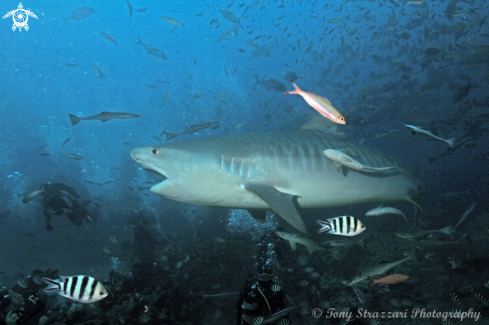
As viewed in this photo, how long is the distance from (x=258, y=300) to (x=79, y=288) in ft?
9.00

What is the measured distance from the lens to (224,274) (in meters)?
8.01

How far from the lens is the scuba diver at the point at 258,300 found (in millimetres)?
4059

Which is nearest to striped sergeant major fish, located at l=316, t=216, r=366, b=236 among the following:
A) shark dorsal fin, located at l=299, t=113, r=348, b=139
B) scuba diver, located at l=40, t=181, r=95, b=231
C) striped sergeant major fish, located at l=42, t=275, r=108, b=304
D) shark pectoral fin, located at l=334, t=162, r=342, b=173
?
shark pectoral fin, located at l=334, t=162, r=342, b=173

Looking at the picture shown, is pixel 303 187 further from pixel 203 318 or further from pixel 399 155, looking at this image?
pixel 399 155

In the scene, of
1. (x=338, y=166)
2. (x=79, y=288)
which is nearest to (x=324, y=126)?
(x=338, y=166)

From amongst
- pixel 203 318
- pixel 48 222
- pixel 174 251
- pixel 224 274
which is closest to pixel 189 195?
pixel 203 318

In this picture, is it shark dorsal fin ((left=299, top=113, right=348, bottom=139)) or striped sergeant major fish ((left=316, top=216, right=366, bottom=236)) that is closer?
striped sergeant major fish ((left=316, top=216, right=366, bottom=236))

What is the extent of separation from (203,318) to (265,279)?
111 inches

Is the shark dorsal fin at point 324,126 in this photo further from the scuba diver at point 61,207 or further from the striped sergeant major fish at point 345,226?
the scuba diver at point 61,207

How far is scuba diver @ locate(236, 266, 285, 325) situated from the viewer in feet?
13.3

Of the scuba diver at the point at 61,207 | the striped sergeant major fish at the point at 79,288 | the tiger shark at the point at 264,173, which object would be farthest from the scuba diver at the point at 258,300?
the scuba diver at the point at 61,207

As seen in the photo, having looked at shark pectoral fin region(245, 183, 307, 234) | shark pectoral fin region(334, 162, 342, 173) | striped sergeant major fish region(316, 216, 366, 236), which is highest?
shark pectoral fin region(334, 162, 342, 173)

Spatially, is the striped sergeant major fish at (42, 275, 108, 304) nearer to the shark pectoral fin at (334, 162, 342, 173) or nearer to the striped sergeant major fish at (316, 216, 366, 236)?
the striped sergeant major fish at (316, 216, 366, 236)

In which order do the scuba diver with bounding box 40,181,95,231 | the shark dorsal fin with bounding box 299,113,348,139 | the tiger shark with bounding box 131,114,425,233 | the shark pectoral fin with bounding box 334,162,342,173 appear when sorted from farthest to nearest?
1. the scuba diver with bounding box 40,181,95,231
2. the shark dorsal fin with bounding box 299,113,348,139
3. the shark pectoral fin with bounding box 334,162,342,173
4. the tiger shark with bounding box 131,114,425,233
